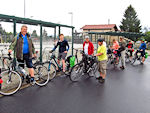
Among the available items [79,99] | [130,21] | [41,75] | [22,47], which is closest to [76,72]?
[41,75]

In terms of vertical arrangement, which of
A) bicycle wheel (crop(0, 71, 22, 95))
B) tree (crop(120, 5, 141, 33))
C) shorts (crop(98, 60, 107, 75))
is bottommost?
bicycle wheel (crop(0, 71, 22, 95))

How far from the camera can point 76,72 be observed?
5.48 meters

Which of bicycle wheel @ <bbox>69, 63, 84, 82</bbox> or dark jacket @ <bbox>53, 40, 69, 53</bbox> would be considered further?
dark jacket @ <bbox>53, 40, 69, 53</bbox>

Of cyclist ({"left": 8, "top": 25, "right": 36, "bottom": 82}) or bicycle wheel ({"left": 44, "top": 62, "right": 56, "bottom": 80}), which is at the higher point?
cyclist ({"left": 8, "top": 25, "right": 36, "bottom": 82})

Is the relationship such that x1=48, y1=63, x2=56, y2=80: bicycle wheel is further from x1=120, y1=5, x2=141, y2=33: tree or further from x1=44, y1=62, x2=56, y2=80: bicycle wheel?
x1=120, y1=5, x2=141, y2=33: tree

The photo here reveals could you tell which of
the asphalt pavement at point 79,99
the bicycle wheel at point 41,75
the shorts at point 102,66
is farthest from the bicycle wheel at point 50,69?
the shorts at point 102,66

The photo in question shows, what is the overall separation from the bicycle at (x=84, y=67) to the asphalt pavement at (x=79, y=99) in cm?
38

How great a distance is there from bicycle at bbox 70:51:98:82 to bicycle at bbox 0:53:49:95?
1.12m

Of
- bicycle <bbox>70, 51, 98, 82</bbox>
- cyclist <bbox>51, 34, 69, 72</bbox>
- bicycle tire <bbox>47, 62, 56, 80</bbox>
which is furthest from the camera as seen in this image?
cyclist <bbox>51, 34, 69, 72</bbox>

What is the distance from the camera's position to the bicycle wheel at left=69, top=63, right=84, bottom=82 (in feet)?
17.7

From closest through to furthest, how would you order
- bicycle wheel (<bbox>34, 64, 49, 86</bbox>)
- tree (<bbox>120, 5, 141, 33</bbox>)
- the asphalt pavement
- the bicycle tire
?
1. the asphalt pavement
2. bicycle wheel (<bbox>34, 64, 49, 86</bbox>)
3. the bicycle tire
4. tree (<bbox>120, 5, 141, 33</bbox>)

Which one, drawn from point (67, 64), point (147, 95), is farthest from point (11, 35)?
point (147, 95)

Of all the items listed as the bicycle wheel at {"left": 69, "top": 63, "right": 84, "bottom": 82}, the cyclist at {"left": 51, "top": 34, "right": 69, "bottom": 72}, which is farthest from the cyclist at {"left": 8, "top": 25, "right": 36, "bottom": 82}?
the cyclist at {"left": 51, "top": 34, "right": 69, "bottom": 72}

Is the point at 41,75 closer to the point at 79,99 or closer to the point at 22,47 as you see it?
the point at 22,47
